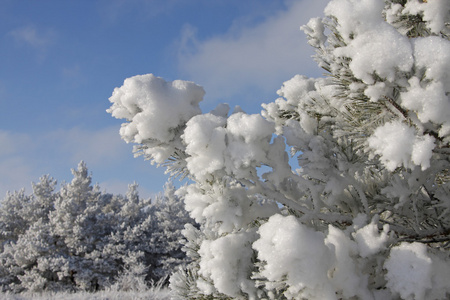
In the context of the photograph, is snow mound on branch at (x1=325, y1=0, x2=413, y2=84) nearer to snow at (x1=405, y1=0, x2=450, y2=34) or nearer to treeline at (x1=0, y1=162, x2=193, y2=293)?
snow at (x1=405, y1=0, x2=450, y2=34)

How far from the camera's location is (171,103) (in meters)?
2.04

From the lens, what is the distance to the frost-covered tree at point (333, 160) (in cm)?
166

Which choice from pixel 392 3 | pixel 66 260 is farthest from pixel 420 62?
pixel 66 260

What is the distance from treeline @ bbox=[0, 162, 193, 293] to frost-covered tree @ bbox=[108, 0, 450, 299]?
61.9ft

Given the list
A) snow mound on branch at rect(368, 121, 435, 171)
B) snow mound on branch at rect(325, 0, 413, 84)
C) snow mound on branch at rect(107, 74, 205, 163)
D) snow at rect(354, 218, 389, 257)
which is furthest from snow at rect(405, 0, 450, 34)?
snow mound on branch at rect(107, 74, 205, 163)

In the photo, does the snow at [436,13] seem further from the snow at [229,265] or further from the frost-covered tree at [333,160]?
the snow at [229,265]

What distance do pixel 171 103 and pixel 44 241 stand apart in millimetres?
25147

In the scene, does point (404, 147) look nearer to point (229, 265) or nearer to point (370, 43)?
point (370, 43)

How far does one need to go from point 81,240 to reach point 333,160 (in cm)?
2543

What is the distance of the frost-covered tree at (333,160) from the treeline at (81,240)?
1888 cm

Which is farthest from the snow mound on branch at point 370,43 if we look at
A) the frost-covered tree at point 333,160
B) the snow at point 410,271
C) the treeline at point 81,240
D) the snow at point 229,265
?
the treeline at point 81,240

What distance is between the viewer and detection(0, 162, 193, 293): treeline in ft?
73.6

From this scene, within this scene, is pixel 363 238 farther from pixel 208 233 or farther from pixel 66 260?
pixel 66 260

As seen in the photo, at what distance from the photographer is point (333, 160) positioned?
7.62 ft
